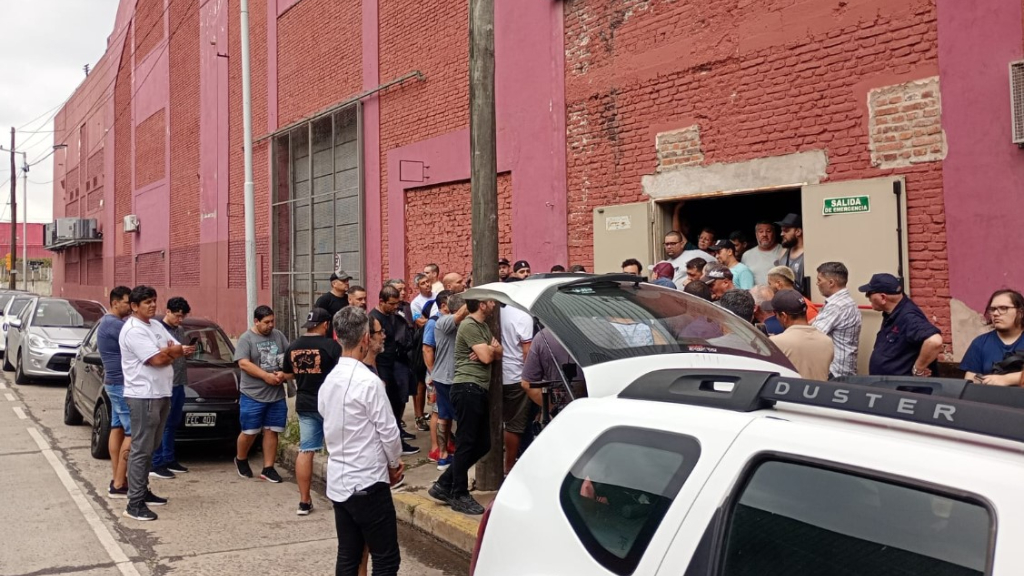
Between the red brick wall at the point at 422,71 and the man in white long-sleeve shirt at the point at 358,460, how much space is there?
880 cm

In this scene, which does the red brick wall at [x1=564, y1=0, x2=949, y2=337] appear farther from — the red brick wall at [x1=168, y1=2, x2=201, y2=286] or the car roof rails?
the red brick wall at [x1=168, y1=2, x2=201, y2=286]

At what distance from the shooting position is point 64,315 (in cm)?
1619

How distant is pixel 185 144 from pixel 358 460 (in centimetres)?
2444

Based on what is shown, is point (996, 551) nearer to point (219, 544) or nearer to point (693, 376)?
A: point (693, 376)

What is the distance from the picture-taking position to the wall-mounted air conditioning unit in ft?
21.3

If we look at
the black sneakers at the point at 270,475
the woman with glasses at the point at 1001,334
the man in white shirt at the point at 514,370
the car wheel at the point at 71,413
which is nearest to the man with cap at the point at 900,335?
the woman with glasses at the point at 1001,334

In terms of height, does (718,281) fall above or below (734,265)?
below

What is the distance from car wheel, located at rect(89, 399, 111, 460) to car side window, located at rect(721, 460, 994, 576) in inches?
329

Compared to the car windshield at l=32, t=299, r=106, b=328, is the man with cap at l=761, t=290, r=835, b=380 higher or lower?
lower

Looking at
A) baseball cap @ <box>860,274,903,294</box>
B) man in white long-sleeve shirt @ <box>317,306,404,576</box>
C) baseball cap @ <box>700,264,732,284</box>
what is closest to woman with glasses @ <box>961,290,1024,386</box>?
baseball cap @ <box>860,274,903,294</box>

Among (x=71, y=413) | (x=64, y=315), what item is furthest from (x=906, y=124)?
(x=64, y=315)

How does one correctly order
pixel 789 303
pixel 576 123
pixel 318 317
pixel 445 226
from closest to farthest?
pixel 789 303 < pixel 318 317 < pixel 576 123 < pixel 445 226

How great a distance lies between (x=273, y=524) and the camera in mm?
6805

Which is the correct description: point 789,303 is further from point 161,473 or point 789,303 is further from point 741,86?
point 161,473
